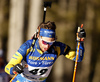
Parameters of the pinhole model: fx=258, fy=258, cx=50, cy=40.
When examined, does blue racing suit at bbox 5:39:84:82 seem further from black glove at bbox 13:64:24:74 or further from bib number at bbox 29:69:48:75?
black glove at bbox 13:64:24:74

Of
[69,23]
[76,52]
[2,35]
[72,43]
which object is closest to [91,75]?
[72,43]

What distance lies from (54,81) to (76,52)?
377 inches

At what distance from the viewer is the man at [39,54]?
4.84 meters

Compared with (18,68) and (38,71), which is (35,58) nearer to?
(38,71)

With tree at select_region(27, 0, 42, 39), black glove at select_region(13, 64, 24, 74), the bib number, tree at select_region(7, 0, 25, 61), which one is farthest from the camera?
tree at select_region(7, 0, 25, 61)

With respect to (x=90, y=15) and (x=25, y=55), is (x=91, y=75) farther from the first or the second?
(x=25, y=55)

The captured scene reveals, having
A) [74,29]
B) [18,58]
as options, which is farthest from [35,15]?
[18,58]

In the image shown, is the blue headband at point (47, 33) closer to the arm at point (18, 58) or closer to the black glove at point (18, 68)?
the arm at point (18, 58)

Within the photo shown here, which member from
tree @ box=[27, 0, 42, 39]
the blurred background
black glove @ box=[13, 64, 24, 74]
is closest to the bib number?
black glove @ box=[13, 64, 24, 74]

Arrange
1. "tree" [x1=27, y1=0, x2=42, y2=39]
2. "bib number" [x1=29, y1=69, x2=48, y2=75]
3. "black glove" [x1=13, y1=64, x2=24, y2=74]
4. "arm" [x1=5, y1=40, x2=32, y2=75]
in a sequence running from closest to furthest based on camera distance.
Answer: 1. "black glove" [x1=13, y1=64, x2=24, y2=74]
2. "arm" [x1=5, y1=40, x2=32, y2=75]
3. "bib number" [x1=29, y1=69, x2=48, y2=75]
4. "tree" [x1=27, y1=0, x2=42, y2=39]

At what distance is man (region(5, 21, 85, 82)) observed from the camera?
484cm

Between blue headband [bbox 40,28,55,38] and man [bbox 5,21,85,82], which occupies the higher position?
blue headband [bbox 40,28,55,38]

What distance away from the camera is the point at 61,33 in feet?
54.8

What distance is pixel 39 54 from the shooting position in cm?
506
